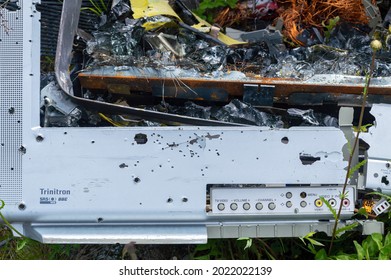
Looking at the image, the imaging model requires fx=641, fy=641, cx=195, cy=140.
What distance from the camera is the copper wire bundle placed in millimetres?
3148

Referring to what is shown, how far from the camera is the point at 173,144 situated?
2586mm

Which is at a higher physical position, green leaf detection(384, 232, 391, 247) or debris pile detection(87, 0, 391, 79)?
debris pile detection(87, 0, 391, 79)

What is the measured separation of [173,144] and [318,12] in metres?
1.13

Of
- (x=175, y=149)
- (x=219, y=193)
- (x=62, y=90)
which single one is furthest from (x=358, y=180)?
(x=62, y=90)

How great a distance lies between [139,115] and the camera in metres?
2.65

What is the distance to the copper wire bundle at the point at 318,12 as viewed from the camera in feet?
10.3

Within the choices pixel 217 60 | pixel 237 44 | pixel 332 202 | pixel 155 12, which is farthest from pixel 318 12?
pixel 332 202

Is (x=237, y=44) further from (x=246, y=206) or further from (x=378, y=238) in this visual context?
(x=378, y=238)

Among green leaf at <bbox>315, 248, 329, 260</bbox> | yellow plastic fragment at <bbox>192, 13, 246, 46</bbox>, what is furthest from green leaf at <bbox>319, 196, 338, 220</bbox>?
yellow plastic fragment at <bbox>192, 13, 246, 46</bbox>

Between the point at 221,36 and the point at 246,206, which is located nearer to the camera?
the point at 246,206

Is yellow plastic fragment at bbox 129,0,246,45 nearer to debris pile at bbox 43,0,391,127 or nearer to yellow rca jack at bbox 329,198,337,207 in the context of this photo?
debris pile at bbox 43,0,391,127

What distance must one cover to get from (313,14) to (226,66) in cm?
66

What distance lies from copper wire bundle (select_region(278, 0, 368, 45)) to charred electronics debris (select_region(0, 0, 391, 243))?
1.39 ft

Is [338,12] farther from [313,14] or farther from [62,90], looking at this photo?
[62,90]
